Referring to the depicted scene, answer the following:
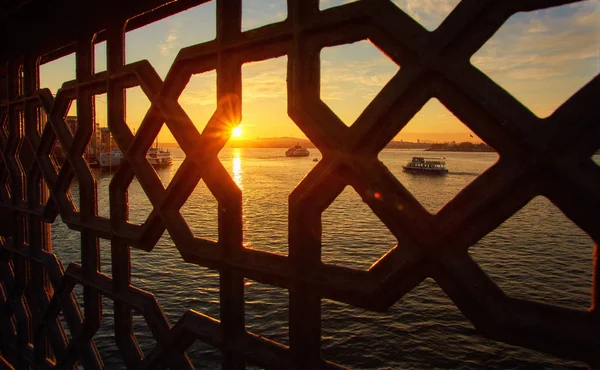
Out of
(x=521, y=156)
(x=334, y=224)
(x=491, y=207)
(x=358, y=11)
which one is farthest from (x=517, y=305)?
(x=334, y=224)

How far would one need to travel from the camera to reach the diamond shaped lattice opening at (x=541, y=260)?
2388cm

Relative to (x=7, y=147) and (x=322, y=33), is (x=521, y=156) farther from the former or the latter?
(x=7, y=147)

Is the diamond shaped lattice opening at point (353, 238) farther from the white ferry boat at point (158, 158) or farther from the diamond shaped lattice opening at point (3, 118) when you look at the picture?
the white ferry boat at point (158, 158)

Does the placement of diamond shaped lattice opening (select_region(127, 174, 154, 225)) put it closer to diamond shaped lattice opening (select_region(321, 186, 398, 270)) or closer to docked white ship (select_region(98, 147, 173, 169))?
diamond shaped lattice opening (select_region(321, 186, 398, 270))

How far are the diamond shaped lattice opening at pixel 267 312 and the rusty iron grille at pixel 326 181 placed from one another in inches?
635

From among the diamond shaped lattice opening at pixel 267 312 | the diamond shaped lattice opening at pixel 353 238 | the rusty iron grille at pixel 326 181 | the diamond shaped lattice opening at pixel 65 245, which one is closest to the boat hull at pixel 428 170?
the diamond shaped lattice opening at pixel 353 238

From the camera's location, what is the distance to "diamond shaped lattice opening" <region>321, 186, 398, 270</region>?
2938cm

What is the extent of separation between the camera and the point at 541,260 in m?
29.7

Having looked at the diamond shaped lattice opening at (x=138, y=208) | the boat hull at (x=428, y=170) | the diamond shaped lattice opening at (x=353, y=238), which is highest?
the boat hull at (x=428, y=170)

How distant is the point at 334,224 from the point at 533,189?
131 feet

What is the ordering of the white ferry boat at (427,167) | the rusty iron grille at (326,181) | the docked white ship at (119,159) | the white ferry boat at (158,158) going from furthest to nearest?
the white ferry boat at (158,158)
the white ferry boat at (427,167)
the docked white ship at (119,159)
the rusty iron grille at (326,181)

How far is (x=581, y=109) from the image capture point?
1.38m

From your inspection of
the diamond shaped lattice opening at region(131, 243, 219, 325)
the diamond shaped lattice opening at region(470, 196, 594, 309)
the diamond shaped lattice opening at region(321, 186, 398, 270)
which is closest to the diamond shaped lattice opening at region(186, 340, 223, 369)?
the diamond shaped lattice opening at region(131, 243, 219, 325)

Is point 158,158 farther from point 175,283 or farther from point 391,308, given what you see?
point 391,308
